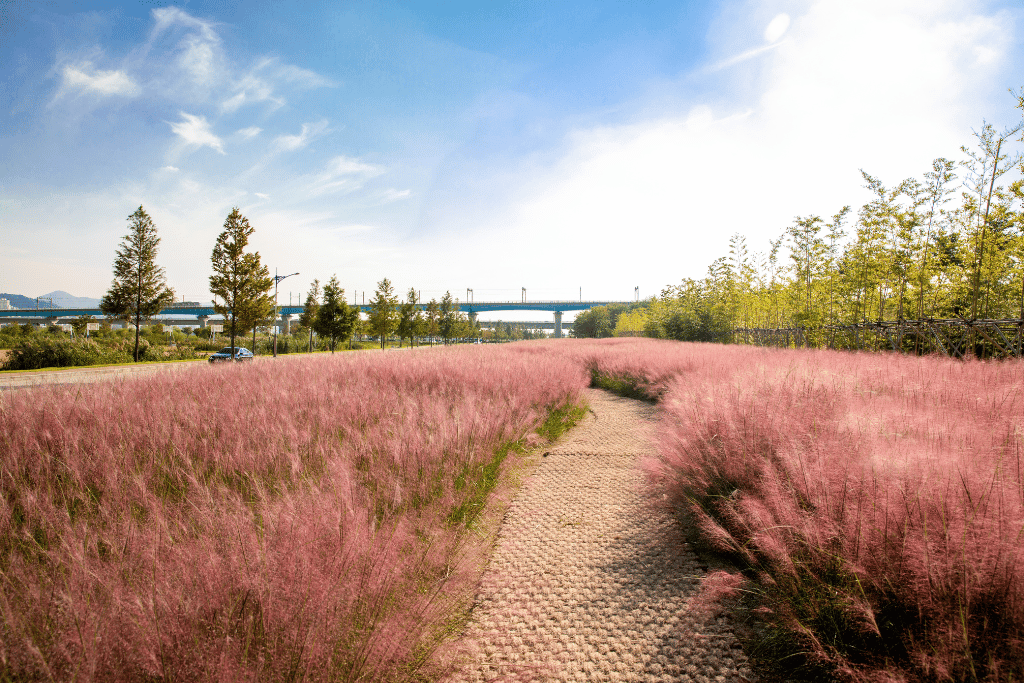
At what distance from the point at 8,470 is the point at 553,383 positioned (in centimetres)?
604

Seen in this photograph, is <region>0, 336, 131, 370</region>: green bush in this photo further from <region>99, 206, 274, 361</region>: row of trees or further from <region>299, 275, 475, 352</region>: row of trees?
<region>299, 275, 475, 352</region>: row of trees

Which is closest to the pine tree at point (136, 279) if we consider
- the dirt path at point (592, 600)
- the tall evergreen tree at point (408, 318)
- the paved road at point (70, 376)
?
the paved road at point (70, 376)

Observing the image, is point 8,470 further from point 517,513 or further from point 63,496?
point 517,513

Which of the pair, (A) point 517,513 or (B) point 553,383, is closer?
(A) point 517,513

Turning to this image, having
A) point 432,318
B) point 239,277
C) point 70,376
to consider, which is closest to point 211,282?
point 239,277

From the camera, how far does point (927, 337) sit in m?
8.83

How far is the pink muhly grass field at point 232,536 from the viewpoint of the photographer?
47.4 inches

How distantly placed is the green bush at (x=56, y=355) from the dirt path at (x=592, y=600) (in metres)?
27.5

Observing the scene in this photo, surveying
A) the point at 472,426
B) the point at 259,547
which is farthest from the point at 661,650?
the point at 472,426

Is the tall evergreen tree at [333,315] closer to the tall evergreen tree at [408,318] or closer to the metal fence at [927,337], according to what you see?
the tall evergreen tree at [408,318]

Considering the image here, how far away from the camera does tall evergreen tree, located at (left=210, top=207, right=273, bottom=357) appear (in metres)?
24.7

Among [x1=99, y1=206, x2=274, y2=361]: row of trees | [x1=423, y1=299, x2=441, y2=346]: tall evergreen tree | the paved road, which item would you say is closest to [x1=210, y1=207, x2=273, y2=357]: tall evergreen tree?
[x1=99, y1=206, x2=274, y2=361]: row of trees

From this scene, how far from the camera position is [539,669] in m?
1.73

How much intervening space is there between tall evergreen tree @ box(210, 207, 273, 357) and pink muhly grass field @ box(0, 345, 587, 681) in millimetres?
24633
